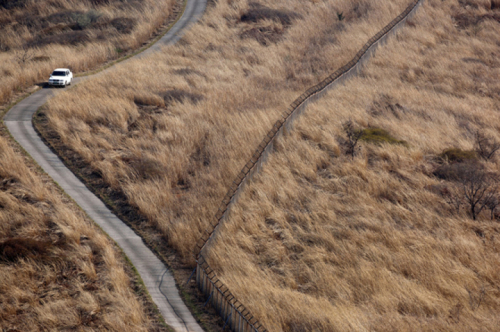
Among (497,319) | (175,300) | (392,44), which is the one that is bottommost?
(175,300)

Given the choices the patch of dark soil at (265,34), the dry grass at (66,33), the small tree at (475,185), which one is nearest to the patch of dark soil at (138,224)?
the dry grass at (66,33)

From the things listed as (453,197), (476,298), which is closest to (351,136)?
(453,197)

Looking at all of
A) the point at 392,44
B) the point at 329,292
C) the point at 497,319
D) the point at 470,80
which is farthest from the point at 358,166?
the point at 392,44

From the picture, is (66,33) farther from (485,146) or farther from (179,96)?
(485,146)

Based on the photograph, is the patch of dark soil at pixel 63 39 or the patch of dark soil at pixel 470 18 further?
the patch of dark soil at pixel 470 18

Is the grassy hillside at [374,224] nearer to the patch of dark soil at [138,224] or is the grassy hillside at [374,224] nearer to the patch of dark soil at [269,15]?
the patch of dark soil at [138,224]

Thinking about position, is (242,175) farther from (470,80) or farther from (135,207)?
(470,80)
